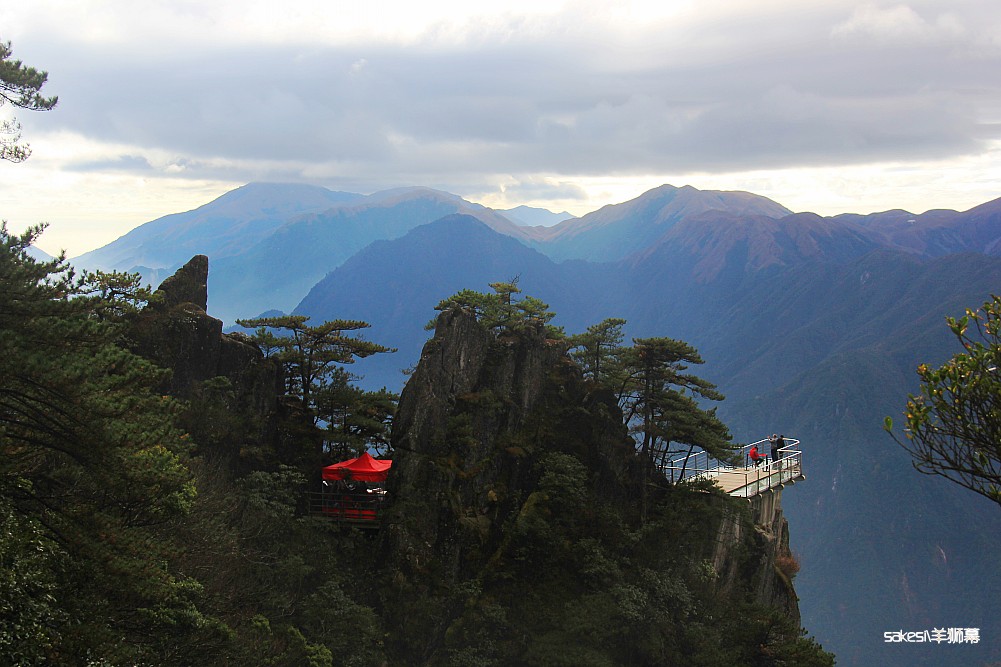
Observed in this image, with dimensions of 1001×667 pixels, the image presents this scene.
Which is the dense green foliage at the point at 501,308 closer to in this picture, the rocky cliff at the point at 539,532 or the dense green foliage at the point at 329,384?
the rocky cliff at the point at 539,532

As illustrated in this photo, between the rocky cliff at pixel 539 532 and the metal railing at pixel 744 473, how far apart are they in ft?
4.84

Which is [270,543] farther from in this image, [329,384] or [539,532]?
[539,532]

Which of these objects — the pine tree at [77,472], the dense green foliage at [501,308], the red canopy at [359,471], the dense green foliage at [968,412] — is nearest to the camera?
the dense green foliage at [968,412]

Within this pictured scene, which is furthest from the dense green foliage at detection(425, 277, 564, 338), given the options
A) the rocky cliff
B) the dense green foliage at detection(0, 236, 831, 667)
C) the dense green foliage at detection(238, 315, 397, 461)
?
the dense green foliage at detection(238, 315, 397, 461)

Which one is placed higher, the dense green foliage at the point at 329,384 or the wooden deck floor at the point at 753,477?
the dense green foliage at the point at 329,384

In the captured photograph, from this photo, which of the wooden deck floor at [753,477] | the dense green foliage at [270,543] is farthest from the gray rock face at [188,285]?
the wooden deck floor at [753,477]

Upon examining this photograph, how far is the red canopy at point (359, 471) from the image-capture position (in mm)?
25766

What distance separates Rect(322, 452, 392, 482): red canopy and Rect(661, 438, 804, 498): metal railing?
11380 mm

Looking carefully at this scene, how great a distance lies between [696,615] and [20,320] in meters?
22.5

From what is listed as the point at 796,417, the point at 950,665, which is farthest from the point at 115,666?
the point at 796,417

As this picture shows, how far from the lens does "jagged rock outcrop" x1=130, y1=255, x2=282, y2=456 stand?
25.2 meters

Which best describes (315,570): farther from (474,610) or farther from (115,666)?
(115,666)

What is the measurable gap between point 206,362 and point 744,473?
935 inches

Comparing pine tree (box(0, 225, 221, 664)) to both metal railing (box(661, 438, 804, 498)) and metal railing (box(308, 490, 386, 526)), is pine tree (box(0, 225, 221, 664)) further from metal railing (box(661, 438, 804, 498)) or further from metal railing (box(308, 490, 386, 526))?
metal railing (box(661, 438, 804, 498))
